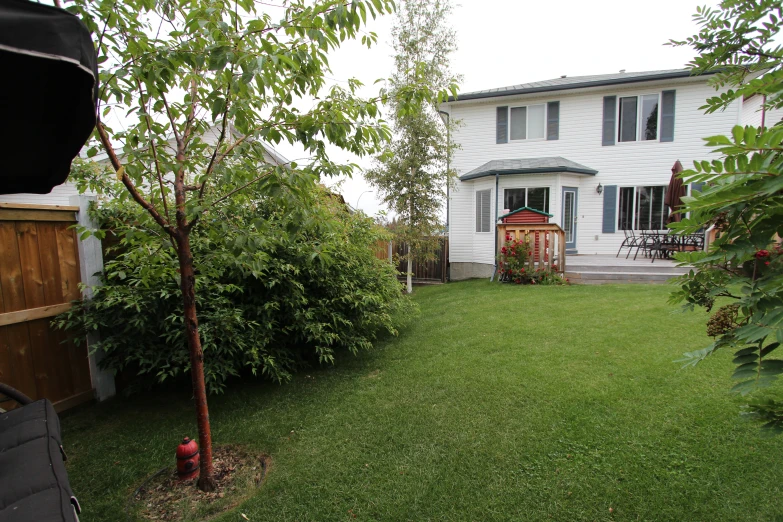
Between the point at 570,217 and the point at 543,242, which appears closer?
the point at 543,242

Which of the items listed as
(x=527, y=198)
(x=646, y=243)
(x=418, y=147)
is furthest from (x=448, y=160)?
(x=646, y=243)

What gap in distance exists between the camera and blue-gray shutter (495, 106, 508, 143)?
1212 centimetres

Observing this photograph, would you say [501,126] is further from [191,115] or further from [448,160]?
[191,115]

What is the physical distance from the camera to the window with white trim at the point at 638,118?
1123 cm

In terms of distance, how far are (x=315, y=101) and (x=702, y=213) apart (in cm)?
192

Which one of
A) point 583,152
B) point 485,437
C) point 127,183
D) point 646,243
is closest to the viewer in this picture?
point 127,183

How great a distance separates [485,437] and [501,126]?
453 inches

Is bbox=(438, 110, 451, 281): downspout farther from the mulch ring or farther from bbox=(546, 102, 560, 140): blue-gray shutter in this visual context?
the mulch ring

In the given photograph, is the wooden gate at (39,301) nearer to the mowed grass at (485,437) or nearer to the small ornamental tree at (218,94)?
the mowed grass at (485,437)

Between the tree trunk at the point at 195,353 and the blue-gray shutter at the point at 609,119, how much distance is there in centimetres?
1273

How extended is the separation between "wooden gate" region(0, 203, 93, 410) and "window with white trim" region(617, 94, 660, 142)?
13372 mm

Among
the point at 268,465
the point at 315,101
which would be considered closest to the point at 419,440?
the point at 268,465

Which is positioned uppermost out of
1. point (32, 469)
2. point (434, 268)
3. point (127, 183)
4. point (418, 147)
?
point (418, 147)

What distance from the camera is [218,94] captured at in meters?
1.97
